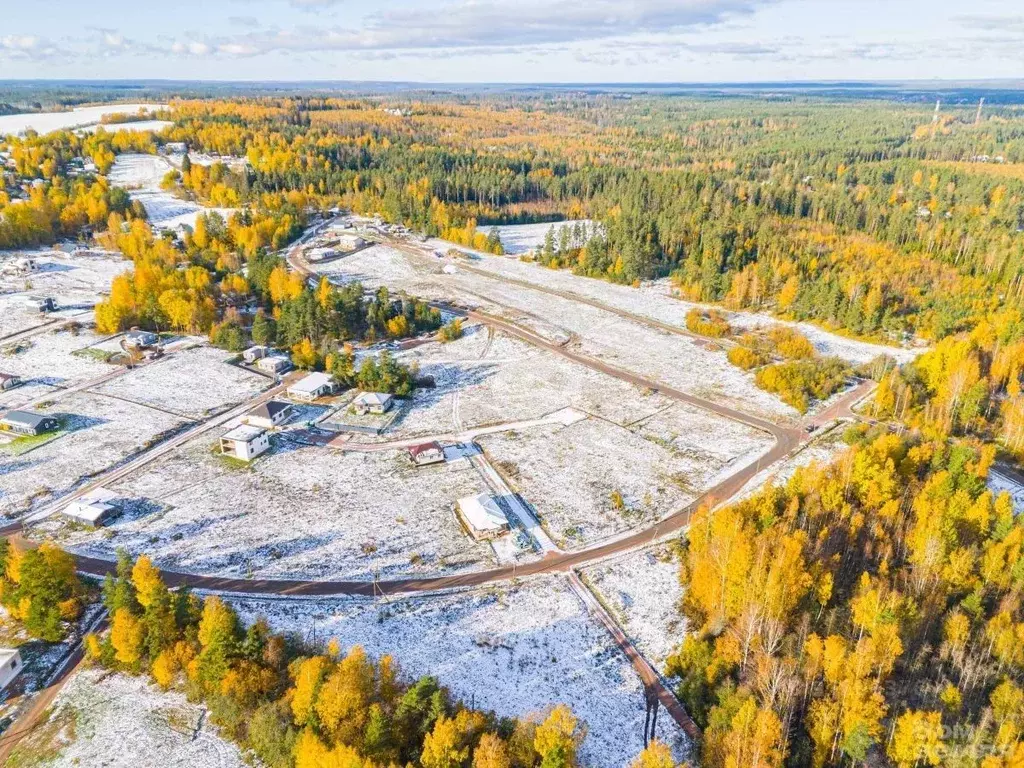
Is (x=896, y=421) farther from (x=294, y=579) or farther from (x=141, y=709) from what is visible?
(x=141, y=709)

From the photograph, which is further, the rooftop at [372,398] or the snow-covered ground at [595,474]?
the rooftop at [372,398]

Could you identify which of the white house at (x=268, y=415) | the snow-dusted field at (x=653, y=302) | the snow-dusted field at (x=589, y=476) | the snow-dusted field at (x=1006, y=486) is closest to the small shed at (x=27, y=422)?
the white house at (x=268, y=415)

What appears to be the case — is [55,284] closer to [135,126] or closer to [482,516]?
[482,516]

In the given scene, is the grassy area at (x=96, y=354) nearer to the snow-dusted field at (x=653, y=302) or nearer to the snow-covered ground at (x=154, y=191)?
the snow-dusted field at (x=653, y=302)

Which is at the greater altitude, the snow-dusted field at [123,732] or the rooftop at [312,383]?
the snow-dusted field at [123,732]

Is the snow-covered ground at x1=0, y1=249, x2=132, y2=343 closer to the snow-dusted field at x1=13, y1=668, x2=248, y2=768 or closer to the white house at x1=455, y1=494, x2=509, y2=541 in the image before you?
the snow-dusted field at x1=13, y1=668, x2=248, y2=768

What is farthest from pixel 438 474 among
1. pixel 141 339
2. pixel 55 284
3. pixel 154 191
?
pixel 154 191

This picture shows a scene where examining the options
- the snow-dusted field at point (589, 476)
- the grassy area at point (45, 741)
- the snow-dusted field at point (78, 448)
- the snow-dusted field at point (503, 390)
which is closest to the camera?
the grassy area at point (45, 741)
